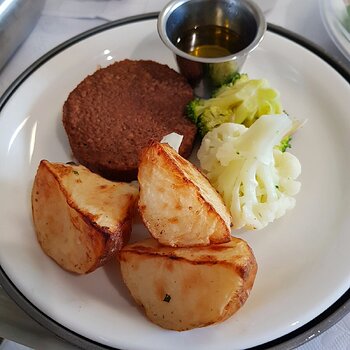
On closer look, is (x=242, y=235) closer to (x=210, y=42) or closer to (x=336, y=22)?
(x=210, y=42)

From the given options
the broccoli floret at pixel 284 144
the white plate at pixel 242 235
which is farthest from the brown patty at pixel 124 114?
the broccoli floret at pixel 284 144

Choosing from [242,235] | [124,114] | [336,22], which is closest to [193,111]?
[124,114]

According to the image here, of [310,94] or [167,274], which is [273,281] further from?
[310,94]

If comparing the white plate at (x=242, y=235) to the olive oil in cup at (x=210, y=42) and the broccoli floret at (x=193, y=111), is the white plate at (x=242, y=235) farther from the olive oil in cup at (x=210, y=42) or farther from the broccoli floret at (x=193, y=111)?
the broccoli floret at (x=193, y=111)

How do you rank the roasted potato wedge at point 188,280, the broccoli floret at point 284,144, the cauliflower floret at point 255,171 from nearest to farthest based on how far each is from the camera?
the roasted potato wedge at point 188,280 → the cauliflower floret at point 255,171 → the broccoli floret at point 284,144

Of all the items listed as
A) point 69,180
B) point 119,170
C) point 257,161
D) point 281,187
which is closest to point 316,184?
point 281,187

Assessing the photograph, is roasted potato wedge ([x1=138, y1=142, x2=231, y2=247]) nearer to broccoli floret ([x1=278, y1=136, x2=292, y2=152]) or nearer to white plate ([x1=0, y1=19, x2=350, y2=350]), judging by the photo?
white plate ([x1=0, y1=19, x2=350, y2=350])
